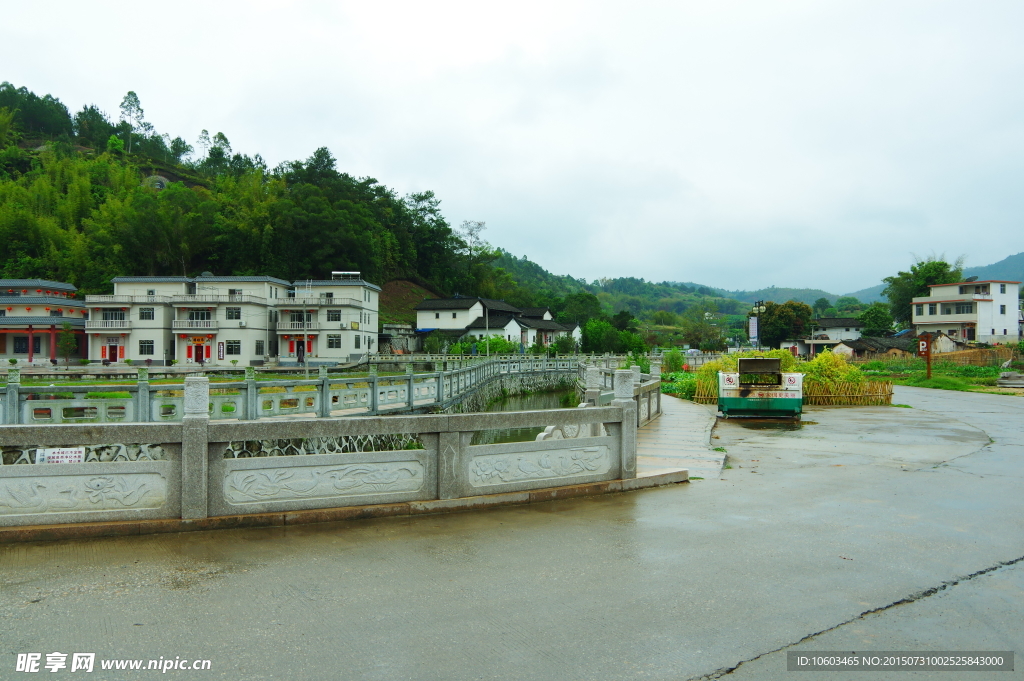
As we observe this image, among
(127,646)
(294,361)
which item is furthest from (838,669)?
(294,361)

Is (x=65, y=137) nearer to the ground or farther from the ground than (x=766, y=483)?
farther from the ground

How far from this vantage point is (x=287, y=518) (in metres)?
6.15

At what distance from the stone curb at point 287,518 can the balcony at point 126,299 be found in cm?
5329

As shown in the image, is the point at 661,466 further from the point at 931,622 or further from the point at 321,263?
the point at 321,263

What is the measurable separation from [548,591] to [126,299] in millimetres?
57125

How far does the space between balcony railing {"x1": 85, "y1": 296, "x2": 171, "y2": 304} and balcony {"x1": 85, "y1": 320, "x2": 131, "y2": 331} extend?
5.68ft

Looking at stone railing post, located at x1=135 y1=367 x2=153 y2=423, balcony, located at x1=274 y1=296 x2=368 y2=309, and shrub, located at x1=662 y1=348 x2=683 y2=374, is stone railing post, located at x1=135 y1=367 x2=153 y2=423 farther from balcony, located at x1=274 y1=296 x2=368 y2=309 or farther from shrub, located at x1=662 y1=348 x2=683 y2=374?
balcony, located at x1=274 y1=296 x2=368 y2=309

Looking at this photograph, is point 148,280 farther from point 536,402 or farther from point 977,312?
point 977,312

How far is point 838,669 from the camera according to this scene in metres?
3.53

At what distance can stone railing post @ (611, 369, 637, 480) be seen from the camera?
7.79 m

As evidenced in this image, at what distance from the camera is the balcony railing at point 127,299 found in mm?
50750

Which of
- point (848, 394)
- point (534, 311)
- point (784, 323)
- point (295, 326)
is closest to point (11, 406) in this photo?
point (848, 394)

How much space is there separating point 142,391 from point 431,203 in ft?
284

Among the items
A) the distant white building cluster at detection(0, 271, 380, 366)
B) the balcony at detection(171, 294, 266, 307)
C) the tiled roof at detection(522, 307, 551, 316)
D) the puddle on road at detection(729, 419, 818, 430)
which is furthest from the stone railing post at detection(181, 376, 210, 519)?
the tiled roof at detection(522, 307, 551, 316)
